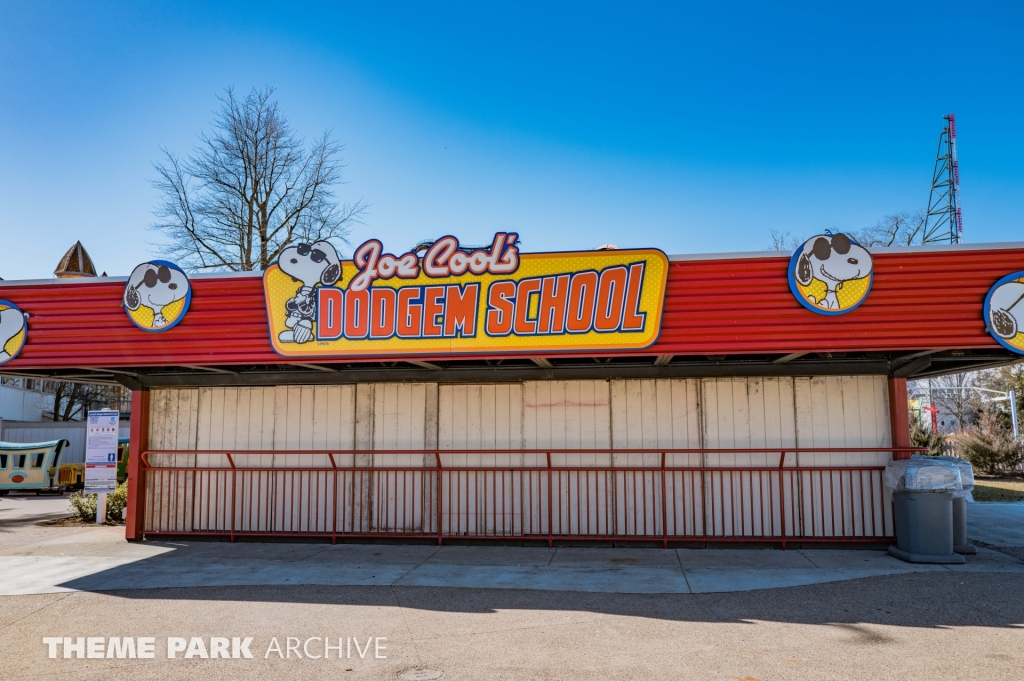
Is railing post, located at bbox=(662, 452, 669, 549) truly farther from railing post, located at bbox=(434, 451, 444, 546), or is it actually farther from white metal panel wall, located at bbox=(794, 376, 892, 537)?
railing post, located at bbox=(434, 451, 444, 546)

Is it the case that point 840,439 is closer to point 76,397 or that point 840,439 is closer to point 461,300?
point 461,300

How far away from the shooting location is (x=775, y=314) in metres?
9.27

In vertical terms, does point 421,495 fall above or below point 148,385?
below

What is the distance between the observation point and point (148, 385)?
11.9 meters

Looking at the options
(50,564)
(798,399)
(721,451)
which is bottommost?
(50,564)

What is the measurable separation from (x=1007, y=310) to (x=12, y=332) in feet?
44.7

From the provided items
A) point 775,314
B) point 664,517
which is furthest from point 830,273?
point 664,517

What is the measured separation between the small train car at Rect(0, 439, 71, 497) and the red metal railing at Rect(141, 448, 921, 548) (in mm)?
13575

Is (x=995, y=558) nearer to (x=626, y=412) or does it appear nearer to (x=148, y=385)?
(x=626, y=412)

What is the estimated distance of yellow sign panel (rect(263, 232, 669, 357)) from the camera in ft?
31.1

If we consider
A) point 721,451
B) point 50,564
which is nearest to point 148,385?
point 50,564

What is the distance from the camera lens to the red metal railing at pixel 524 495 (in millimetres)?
10281

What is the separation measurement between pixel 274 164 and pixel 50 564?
19778 millimetres

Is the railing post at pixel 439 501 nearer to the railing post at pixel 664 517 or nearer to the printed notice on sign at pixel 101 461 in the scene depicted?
the railing post at pixel 664 517
